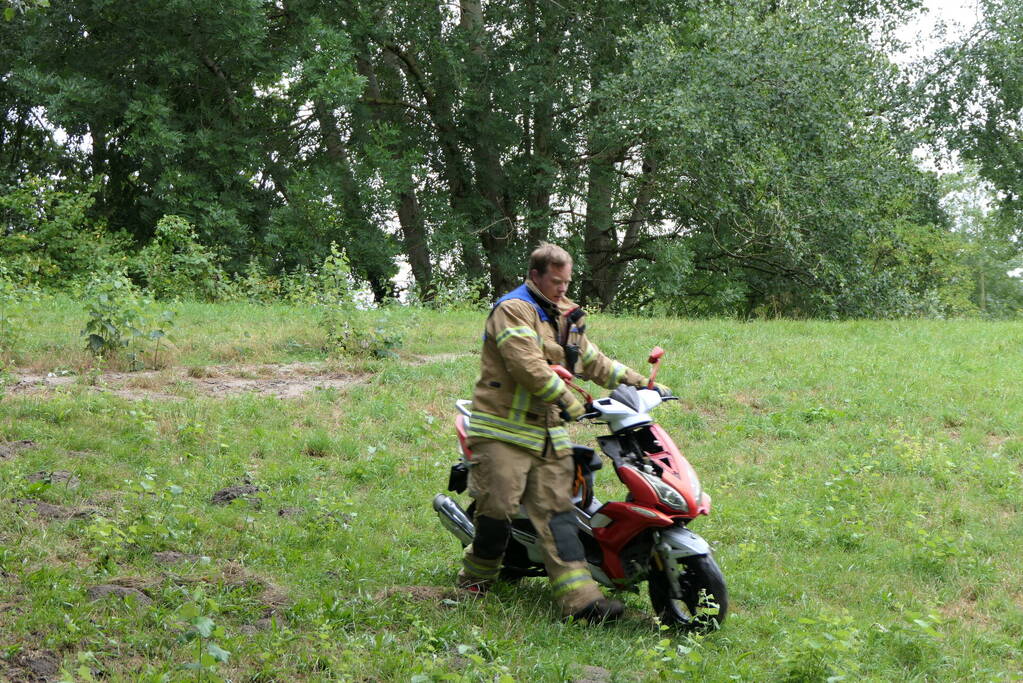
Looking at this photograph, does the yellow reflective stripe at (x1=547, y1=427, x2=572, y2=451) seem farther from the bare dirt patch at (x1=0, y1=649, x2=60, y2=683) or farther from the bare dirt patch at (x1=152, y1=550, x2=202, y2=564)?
the bare dirt patch at (x1=0, y1=649, x2=60, y2=683)

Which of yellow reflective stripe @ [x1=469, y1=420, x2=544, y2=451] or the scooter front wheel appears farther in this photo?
yellow reflective stripe @ [x1=469, y1=420, x2=544, y2=451]

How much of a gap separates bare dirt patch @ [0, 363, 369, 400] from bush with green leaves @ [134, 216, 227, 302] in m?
6.29

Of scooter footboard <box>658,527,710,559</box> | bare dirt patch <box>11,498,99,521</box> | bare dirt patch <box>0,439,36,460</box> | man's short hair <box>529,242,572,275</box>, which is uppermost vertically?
man's short hair <box>529,242,572,275</box>

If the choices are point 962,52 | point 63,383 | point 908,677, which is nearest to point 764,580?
point 908,677

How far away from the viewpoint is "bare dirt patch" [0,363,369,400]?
9430 mm

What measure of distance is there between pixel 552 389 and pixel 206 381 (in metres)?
6.12

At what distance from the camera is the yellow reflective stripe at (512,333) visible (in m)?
5.16

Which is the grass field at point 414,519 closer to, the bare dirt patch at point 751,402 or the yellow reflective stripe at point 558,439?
the bare dirt patch at point 751,402

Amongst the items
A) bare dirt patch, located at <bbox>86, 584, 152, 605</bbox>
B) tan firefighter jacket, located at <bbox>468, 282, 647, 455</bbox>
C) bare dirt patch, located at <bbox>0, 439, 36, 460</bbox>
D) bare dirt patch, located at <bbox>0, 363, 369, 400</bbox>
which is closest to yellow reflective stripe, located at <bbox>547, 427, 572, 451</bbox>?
tan firefighter jacket, located at <bbox>468, 282, 647, 455</bbox>

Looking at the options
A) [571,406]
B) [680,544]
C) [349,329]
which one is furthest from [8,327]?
[680,544]

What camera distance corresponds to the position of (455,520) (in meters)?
5.86

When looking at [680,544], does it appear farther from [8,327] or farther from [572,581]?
[8,327]

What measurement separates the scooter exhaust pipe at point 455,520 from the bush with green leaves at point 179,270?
1169 centimetres

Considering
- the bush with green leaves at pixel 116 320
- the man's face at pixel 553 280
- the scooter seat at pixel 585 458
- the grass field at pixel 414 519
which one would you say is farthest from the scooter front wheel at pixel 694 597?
the bush with green leaves at pixel 116 320
